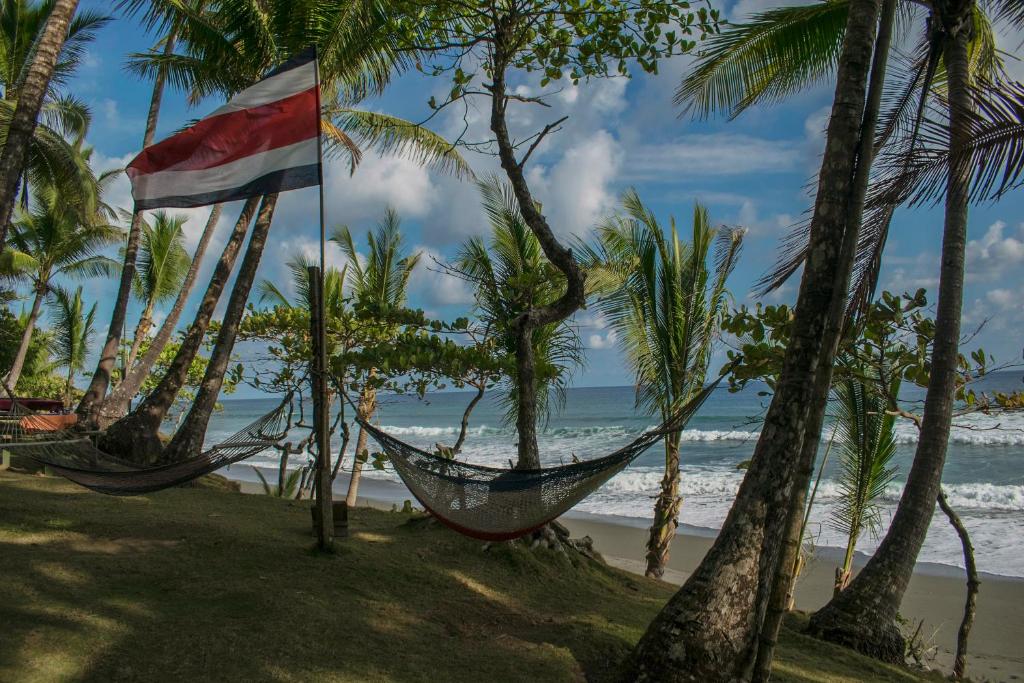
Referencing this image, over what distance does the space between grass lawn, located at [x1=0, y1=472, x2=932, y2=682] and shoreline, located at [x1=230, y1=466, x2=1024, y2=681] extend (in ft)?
8.21

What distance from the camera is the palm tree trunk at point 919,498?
3805 mm

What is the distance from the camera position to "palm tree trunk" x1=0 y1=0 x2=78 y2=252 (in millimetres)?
4867

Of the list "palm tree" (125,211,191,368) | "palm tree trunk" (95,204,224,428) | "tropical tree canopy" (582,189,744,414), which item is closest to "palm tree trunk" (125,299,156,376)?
"palm tree" (125,211,191,368)

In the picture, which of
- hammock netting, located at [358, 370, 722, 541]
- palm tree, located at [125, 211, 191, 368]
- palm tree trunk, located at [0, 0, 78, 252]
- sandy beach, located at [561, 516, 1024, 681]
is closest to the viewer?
hammock netting, located at [358, 370, 722, 541]

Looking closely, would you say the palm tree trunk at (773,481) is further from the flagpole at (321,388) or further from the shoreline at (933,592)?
the shoreline at (933,592)

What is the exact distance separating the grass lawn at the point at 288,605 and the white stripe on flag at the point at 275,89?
7.21ft

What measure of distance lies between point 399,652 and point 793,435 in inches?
67.7

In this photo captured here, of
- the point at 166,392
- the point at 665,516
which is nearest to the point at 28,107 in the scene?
the point at 166,392

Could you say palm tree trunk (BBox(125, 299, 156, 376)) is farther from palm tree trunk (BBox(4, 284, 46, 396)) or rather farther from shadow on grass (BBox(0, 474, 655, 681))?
shadow on grass (BBox(0, 474, 655, 681))

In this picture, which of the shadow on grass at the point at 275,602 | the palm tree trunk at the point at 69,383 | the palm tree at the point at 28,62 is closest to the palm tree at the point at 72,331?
the palm tree trunk at the point at 69,383

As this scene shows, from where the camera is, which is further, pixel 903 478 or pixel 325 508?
pixel 903 478

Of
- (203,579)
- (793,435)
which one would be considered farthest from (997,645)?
(203,579)

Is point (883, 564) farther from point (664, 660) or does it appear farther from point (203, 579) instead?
point (203, 579)

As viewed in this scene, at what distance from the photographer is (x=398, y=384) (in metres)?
5.36
